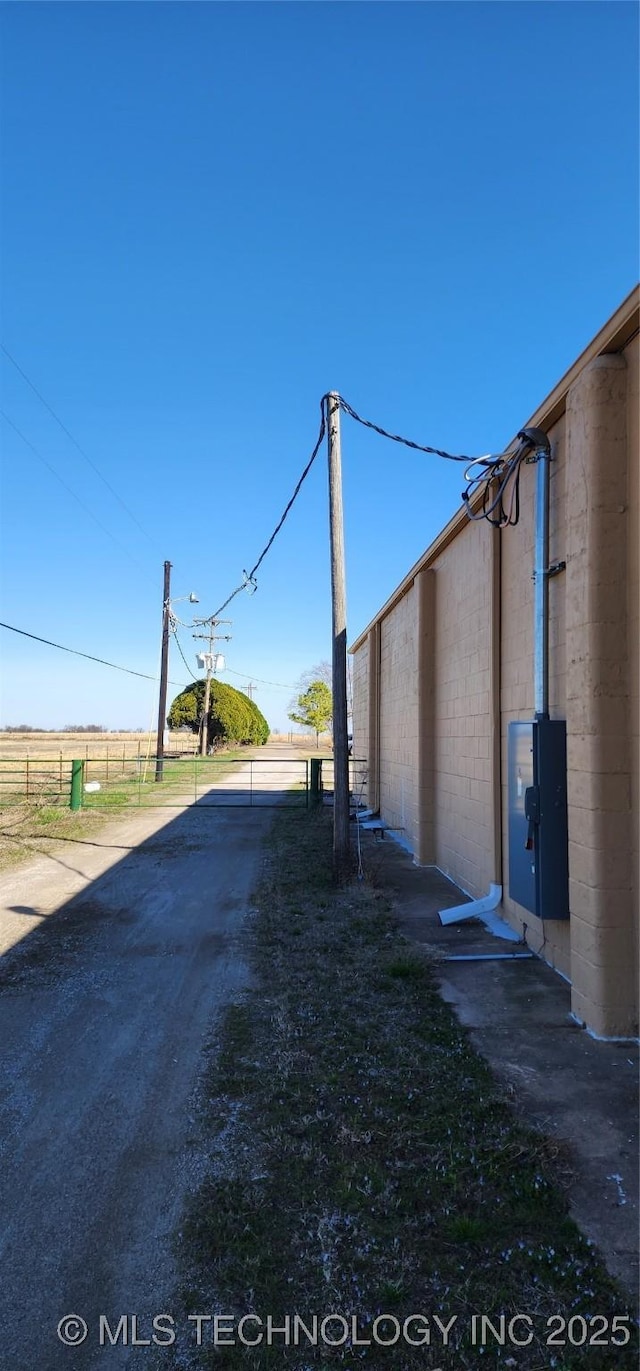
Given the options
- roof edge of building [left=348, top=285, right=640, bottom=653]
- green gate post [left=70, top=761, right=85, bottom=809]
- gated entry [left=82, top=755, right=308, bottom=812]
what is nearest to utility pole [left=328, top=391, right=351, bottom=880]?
roof edge of building [left=348, top=285, right=640, bottom=653]

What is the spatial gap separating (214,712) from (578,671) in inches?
1365

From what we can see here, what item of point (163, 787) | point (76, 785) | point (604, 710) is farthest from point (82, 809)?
point (604, 710)

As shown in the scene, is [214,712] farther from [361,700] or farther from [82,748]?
[361,700]

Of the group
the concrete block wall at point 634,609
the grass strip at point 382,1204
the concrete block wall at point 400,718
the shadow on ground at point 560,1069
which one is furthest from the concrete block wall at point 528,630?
the concrete block wall at point 400,718

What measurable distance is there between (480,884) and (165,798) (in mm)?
13130

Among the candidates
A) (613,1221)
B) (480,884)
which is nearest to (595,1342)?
(613,1221)

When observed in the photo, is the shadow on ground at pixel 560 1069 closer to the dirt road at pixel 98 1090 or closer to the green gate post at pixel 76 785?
the dirt road at pixel 98 1090

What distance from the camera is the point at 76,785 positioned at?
15242 mm

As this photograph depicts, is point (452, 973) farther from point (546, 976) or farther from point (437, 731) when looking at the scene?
point (437, 731)

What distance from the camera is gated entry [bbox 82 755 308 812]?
17.2 metres

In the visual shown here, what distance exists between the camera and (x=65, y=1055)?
161 inches

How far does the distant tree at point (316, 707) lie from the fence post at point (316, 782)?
28246mm

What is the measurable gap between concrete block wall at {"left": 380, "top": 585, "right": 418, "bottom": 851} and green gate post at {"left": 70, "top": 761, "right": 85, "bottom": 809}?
6551mm

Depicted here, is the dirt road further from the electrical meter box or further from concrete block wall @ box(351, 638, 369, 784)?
concrete block wall @ box(351, 638, 369, 784)
